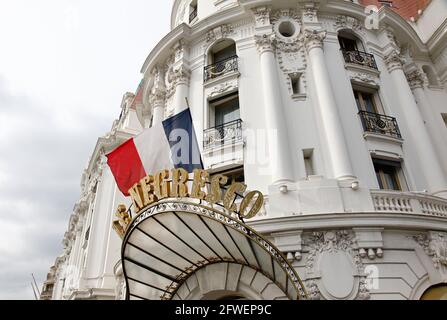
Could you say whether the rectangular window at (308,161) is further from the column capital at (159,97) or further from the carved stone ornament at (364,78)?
the column capital at (159,97)

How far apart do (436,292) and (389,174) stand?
15.1 feet

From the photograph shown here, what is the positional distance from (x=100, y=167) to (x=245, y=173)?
15.9 m

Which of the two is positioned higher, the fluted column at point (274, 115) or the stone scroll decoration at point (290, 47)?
the stone scroll decoration at point (290, 47)

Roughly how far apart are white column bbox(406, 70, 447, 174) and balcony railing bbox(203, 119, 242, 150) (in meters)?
8.31

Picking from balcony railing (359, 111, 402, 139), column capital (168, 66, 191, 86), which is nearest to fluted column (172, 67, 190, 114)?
column capital (168, 66, 191, 86)

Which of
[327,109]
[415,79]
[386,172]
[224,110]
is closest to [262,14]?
[224,110]

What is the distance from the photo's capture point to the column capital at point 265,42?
13.3m

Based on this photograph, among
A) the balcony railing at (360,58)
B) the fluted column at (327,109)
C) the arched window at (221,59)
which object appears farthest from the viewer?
the arched window at (221,59)

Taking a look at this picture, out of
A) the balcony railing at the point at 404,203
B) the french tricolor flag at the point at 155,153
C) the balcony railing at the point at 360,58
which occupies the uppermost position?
the balcony railing at the point at 360,58

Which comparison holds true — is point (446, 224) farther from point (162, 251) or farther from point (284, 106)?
point (162, 251)

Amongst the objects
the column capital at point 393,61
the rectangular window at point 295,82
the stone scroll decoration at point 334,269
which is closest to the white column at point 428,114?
the column capital at point 393,61

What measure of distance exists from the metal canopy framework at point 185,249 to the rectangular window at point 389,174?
600cm

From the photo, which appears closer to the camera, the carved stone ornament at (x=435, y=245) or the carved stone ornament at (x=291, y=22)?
the carved stone ornament at (x=435, y=245)

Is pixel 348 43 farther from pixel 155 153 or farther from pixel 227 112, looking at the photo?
pixel 155 153
